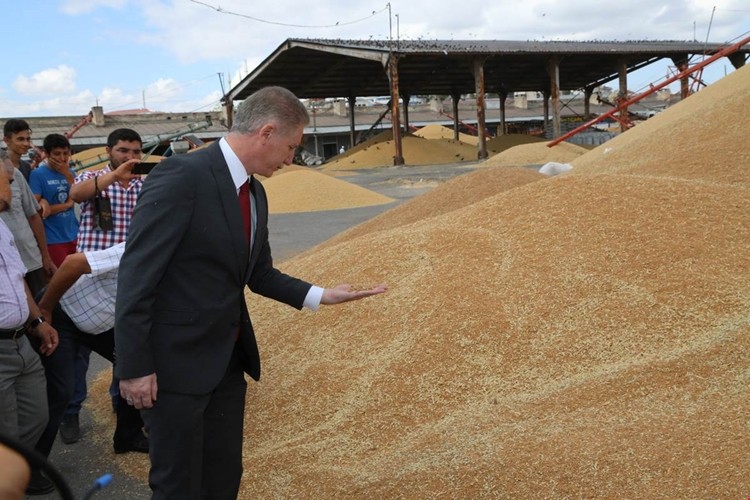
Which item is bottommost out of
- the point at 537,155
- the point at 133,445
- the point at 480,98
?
the point at 133,445

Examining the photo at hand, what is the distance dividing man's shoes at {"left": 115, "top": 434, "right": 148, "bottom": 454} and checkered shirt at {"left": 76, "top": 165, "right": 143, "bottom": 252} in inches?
43.9

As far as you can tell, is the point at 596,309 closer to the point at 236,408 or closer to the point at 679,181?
the point at 679,181

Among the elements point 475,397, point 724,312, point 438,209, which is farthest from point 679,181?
point 438,209

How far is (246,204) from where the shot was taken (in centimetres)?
225

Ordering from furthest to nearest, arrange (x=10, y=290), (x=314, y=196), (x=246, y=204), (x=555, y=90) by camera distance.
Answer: (x=555, y=90) < (x=314, y=196) < (x=10, y=290) < (x=246, y=204)

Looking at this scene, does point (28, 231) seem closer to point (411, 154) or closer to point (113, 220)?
point (113, 220)

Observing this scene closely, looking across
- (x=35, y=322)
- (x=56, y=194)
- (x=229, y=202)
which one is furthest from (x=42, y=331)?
(x=56, y=194)

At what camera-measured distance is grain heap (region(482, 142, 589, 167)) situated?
68.8 feet

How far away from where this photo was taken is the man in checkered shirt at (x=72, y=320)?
3240mm

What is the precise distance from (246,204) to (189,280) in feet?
1.08

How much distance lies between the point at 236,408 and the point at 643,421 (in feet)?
6.17

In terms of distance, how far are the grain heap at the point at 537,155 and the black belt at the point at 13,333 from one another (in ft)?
61.8

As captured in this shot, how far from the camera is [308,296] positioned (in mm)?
2621

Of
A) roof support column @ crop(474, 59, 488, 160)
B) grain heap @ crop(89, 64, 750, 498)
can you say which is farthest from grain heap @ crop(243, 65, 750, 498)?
roof support column @ crop(474, 59, 488, 160)
